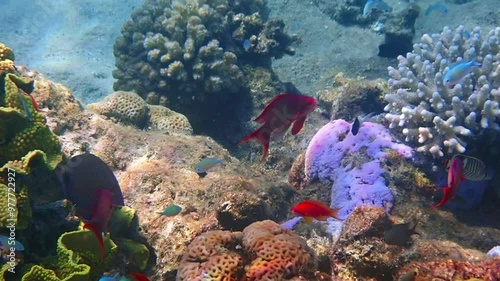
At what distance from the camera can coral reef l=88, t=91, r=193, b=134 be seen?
5453mm

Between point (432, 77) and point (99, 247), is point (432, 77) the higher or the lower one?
the higher one

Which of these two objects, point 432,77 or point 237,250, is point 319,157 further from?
point 237,250

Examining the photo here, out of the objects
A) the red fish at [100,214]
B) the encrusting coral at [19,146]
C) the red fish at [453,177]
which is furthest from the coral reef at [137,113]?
the red fish at [453,177]

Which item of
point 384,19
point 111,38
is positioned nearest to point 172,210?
point 111,38

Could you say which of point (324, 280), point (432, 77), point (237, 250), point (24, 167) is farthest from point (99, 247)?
point (432, 77)

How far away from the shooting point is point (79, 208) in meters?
3.24

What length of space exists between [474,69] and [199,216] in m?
3.62

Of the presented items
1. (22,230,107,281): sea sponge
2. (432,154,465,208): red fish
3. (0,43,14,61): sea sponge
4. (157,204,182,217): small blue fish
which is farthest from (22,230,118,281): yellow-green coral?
(432,154,465,208): red fish

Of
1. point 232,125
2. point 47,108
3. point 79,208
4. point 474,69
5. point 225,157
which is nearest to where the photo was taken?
point 79,208

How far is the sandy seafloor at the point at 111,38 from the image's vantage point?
31.6 feet

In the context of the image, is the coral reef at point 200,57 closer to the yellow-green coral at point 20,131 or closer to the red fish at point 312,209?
the yellow-green coral at point 20,131

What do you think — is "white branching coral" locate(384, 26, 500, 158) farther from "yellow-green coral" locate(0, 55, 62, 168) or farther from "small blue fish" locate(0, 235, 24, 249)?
"small blue fish" locate(0, 235, 24, 249)

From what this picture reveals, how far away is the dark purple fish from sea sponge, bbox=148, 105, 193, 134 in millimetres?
2285

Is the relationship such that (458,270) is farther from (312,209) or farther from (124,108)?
(124,108)
